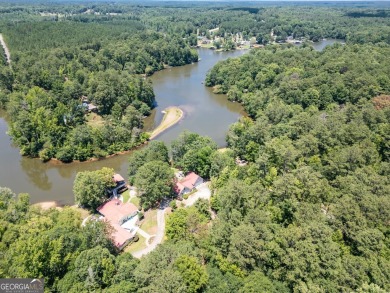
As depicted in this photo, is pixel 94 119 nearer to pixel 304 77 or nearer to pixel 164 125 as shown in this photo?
pixel 164 125

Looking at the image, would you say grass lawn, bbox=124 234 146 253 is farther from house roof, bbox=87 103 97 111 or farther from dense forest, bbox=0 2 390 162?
house roof, bbox=87 103 97 111

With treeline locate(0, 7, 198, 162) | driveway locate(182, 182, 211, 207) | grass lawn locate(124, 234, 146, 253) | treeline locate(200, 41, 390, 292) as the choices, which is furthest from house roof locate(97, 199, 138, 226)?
treeline locate(0, 7, 198, 162)

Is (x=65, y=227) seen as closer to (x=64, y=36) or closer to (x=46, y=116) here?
(x=46, y=116)

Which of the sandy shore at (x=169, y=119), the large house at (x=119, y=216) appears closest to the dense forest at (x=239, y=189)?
the large house at (x=119, y=216)

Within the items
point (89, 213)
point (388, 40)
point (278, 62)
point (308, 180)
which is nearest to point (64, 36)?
point (278, 62)

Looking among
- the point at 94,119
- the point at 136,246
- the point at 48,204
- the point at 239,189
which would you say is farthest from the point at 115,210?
the point at 94,119

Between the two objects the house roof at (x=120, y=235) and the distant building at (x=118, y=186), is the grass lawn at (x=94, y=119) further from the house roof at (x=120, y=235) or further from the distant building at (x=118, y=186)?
the house roof at (x=120, y=235)
